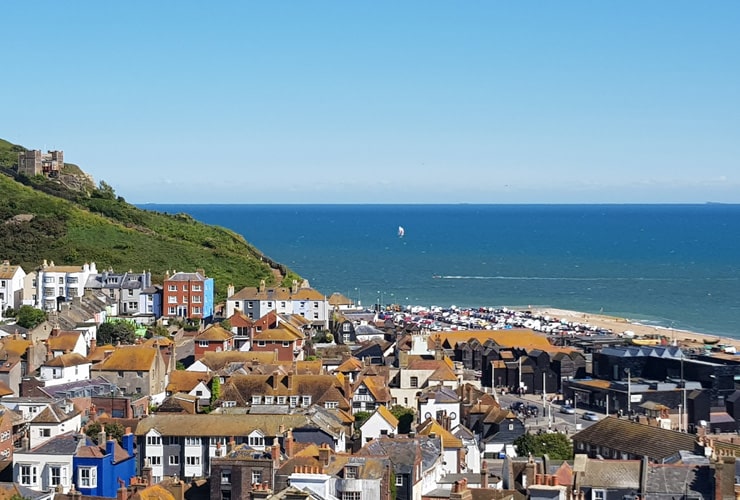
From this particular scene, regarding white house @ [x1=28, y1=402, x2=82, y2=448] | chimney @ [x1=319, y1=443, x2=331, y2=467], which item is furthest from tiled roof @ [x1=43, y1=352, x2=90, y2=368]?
chimney @ [x1=319, y1=443, x2=331, y2=467]

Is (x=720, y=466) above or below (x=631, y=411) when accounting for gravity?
above

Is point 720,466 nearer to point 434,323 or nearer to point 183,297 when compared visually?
point 183,297

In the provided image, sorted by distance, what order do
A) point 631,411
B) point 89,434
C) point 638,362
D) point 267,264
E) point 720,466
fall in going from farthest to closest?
1. point 267,264
2. point 638,362
3. point 631,411
4. point 89,434
5. point 720,466

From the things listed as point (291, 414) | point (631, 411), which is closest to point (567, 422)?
point (631, 411)

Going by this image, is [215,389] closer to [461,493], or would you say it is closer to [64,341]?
[64,341]

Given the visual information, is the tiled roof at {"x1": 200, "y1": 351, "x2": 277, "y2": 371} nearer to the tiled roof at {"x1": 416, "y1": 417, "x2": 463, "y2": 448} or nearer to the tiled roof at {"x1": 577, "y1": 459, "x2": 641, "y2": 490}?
the tiled roof at {"x1": 416, "y1": 417, "x2": 463, "y2": 448}

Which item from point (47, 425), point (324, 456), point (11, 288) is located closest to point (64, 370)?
point (47, 425)

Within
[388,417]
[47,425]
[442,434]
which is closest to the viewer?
[47,425]
